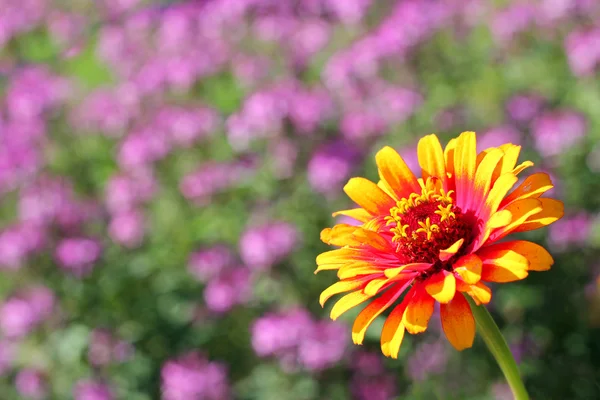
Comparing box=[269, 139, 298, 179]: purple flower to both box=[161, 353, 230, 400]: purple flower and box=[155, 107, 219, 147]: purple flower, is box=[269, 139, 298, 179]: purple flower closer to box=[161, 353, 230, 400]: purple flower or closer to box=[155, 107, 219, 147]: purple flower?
box=[155, 107, 219, 147]: purple flower

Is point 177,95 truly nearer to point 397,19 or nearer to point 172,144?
point 172,144

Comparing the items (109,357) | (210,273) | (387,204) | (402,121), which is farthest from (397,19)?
(387,204)

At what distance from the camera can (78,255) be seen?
2896 mm

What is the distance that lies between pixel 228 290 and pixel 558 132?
148 cm

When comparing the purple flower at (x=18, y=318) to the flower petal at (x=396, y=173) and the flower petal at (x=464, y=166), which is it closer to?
the flower petal at (x=396, y=173)

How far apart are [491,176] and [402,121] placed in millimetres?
2051

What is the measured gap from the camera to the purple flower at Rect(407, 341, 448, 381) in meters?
2.42

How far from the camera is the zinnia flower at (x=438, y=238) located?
3.28 ft

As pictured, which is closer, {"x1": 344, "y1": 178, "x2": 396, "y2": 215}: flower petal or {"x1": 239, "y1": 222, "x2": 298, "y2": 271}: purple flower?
{"x1": 344, "y1": 178, "x2": 396, "y2": 215}: flower petal

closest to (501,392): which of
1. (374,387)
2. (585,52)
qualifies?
(374,387)

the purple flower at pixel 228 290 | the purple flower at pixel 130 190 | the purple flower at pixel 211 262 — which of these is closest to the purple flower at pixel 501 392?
the purple flower at pixel 228 290

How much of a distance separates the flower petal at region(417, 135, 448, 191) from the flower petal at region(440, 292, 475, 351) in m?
0.27

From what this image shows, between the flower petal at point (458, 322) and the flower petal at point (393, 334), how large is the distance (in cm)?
7

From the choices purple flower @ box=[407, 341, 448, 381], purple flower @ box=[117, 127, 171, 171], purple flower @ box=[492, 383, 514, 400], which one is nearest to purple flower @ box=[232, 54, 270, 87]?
purple flower @ box=[117, 127, 171, 171]
